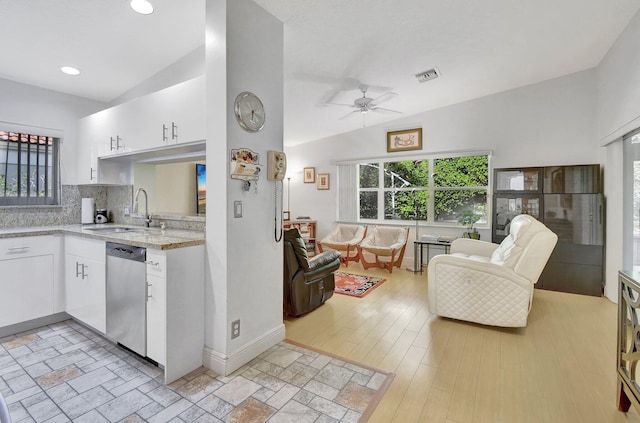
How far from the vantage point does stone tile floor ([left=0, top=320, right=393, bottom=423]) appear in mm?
1663

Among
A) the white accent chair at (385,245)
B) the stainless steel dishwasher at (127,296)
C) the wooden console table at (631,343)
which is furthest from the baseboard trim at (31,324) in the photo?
the wooden console table at (631,343)

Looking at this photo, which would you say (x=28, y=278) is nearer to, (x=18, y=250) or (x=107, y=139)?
(x=18, y=250)

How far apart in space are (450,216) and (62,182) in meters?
5.56

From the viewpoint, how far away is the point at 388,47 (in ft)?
9.56

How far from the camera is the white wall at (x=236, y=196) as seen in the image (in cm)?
203

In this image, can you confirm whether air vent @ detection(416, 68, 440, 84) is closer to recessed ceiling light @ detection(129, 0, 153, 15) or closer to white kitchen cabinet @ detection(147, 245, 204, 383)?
recessed ceiling light @ detection(129, 0, 153, 15)

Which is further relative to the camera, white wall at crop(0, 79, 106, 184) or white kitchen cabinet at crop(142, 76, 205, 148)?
white wall at crop(0, 79, 106, 184)

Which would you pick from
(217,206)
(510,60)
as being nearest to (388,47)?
(510,60)

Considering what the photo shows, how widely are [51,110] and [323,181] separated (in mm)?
4237

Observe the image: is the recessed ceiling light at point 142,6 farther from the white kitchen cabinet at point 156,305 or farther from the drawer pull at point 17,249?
the drawer pull at point 17,249

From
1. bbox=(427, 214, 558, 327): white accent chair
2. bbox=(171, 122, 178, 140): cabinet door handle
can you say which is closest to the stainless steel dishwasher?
bbox=(171, 122, 178, 140): cabinet door handle

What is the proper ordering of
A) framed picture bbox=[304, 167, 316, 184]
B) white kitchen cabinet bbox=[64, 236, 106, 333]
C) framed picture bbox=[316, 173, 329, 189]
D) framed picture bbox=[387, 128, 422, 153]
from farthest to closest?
framed picture bbox=[304, 167, 316, 184], framed picture bbox=[316, 173, 329, 189], framed picture bbox=[387, 128, 422, 153], white kitchen cabinet bbox=[64, 236, 106, 333]

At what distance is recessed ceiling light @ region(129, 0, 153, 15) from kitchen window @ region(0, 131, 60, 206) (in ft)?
6.89

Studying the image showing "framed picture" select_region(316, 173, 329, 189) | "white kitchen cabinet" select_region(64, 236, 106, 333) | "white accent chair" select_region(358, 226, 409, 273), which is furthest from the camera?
"framed picture" select_region(316, 173, 329, 189)
